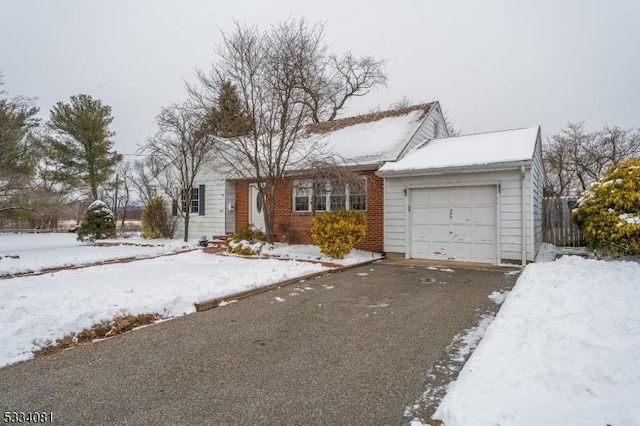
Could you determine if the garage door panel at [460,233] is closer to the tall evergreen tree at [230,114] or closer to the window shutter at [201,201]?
the tall evergreen tree at [230,114]

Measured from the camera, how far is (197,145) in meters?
14.6

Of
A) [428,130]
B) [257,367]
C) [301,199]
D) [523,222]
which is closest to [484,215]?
[523,222]

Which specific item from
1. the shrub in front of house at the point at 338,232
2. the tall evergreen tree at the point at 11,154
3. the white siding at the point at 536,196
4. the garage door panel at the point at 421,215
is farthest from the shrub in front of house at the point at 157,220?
the white siding at the point at 536,196

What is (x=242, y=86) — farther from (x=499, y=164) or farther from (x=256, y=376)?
(x=256, y=376)

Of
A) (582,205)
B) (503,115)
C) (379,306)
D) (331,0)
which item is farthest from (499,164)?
(503,115)

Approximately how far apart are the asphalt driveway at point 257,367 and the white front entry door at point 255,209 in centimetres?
816

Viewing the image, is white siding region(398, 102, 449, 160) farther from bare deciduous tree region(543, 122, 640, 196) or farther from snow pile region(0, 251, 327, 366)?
bare deciduous tree region(543, 122, 640, 196)

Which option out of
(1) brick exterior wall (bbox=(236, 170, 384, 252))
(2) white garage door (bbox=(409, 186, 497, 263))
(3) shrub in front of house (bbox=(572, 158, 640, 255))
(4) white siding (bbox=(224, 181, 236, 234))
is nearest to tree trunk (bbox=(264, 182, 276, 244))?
(1) brick exterior wall (bbox=(236, 170, 384, 252))

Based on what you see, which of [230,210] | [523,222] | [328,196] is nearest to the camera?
[523,222]

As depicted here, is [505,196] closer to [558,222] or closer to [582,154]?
[558,222]

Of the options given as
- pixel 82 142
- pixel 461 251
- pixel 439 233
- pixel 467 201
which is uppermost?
pixel 82 142

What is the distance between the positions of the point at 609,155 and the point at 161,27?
91.5ft

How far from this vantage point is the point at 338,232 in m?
9.55

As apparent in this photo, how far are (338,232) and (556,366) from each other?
6840 mm
